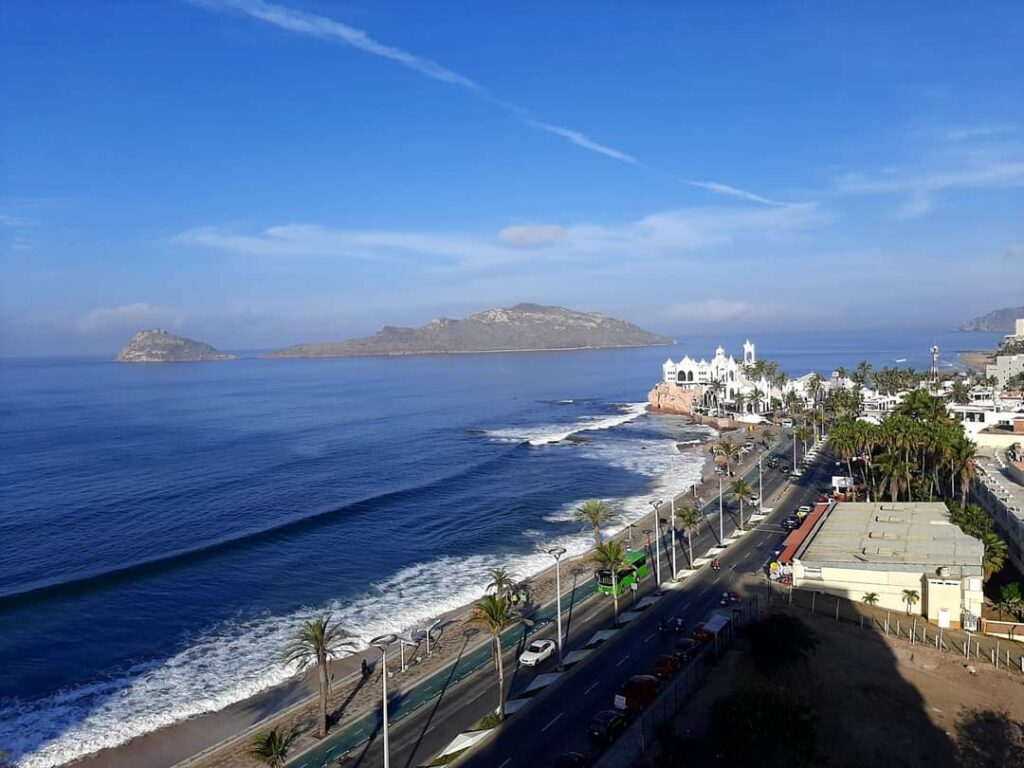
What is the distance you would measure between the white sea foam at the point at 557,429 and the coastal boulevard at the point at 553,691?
2564 inches

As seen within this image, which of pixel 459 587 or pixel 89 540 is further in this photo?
pixel 89 540

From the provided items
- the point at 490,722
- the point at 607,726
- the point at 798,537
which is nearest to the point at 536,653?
the point at 490,722

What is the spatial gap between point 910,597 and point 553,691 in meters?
20.8

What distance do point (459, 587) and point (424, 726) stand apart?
19922mm

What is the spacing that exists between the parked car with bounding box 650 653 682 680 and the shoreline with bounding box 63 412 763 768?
10145 mm

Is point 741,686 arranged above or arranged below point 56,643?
above

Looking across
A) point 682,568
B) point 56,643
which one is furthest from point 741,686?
point 56,643

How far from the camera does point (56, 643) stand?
134 ft

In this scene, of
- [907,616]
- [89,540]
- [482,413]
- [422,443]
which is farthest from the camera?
[482,413]

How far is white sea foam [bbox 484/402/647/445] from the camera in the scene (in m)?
112

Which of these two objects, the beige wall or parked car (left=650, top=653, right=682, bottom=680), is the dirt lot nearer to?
parked car (left=650, top=653, right=682, bottom=680)

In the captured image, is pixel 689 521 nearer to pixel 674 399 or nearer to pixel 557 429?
pixel 557 429

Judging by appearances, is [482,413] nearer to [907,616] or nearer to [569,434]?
[569,434]


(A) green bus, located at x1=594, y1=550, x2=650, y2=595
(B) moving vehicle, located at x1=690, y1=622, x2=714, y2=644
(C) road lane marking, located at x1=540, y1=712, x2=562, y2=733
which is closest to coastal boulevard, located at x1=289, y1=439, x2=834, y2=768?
(C) road lane marking, located at x1=540, y1=712, x2=562, y2=733
